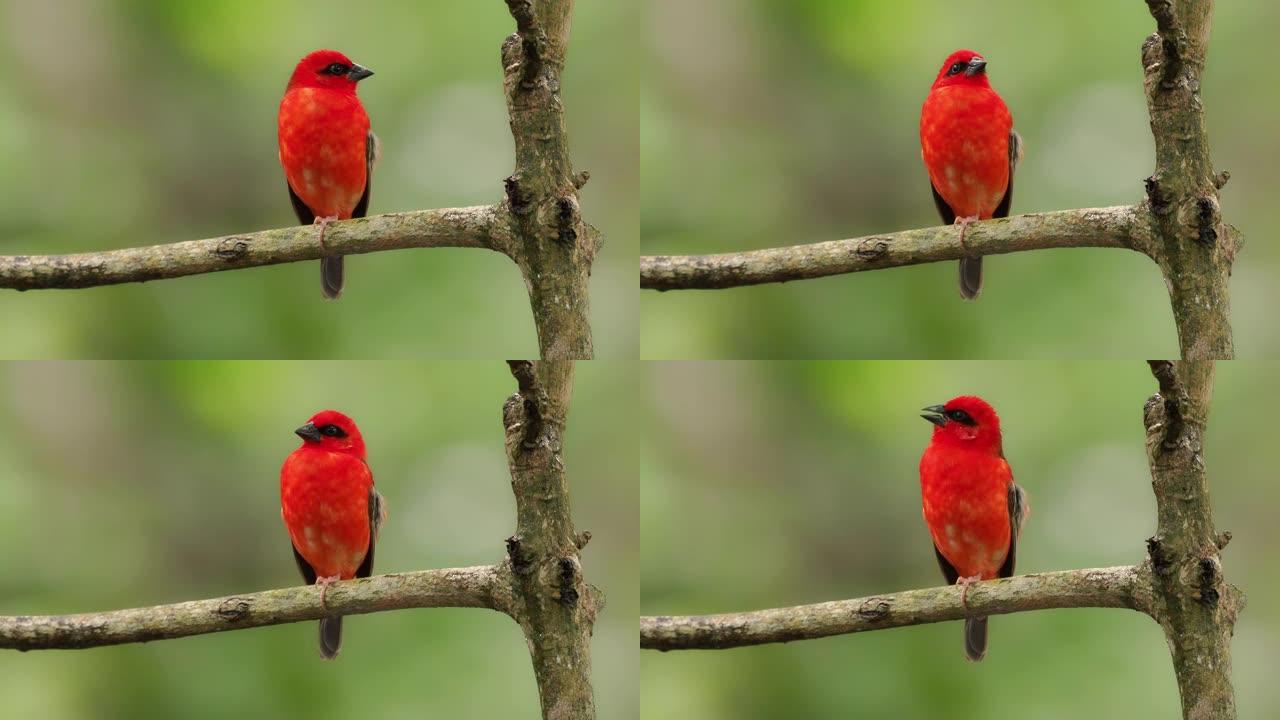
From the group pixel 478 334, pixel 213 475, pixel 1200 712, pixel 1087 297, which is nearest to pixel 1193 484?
pixel 1200 712

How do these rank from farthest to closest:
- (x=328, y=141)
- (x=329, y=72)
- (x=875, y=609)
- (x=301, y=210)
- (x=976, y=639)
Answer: (x=976, y=639)
(x=301, y=210)
(x=329, y=72)
(x=328, y=141)
(x=875, y=609)

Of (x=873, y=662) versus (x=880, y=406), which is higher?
(x=880, y=406)

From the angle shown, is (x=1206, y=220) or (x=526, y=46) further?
(x=1206, y=220)

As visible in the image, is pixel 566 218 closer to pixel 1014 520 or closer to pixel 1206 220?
pixel 1206 220

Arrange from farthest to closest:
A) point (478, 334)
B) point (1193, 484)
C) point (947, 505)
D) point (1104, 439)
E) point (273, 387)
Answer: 1. point (273, 387)
2. point (1104, 439)
3. point (478, 334)
4. point (947, 505)
5. point (1193, 484)

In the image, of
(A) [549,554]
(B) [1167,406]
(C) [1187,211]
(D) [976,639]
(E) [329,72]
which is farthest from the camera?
(D) [976,639]

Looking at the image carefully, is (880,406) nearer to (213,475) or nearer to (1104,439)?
(1104,439)

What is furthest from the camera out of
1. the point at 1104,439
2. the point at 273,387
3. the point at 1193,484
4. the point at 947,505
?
the point at 273,387

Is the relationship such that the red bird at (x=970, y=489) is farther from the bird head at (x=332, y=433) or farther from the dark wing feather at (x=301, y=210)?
the dark wing feather at (x=301, y=210)

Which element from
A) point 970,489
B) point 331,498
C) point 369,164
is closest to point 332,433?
point 331,498
